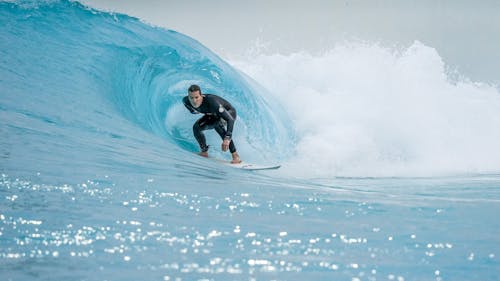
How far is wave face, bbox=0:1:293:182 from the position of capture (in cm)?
523

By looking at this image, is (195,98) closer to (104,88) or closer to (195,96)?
(195,96)

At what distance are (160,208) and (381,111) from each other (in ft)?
30.5

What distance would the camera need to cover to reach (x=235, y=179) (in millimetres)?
5000

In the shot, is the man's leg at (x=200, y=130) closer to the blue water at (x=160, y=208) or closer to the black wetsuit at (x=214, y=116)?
the black wetsuit at (x=214, y=116)

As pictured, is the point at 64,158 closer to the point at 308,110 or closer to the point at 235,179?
the point at 235,179

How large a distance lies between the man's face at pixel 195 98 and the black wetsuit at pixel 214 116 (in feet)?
0.25

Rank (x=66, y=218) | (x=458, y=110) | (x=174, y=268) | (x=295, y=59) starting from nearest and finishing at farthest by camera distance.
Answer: (x=174, y=268) → (x=66, y=218) → (x=458, y=110) → (x=295, y=59)

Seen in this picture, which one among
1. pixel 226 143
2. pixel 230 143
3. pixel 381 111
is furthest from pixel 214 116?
pixel 381 111

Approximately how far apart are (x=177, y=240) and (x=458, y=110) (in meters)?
12.0

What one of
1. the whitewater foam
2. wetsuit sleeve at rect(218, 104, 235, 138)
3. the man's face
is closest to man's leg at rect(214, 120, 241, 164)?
wetsuit sleeve at rect(218, 104, 235, 138)

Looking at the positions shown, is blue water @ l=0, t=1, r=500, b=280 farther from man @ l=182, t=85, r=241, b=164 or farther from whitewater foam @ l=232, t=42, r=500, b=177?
whitewater foam @ l=232, t=42, r=500, b=177

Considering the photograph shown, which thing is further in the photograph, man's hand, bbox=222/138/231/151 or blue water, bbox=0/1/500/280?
man's hand, bbox=222/138/231/151

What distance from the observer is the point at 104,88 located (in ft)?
24.1

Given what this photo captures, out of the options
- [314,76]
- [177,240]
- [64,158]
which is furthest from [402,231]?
[314,76]
